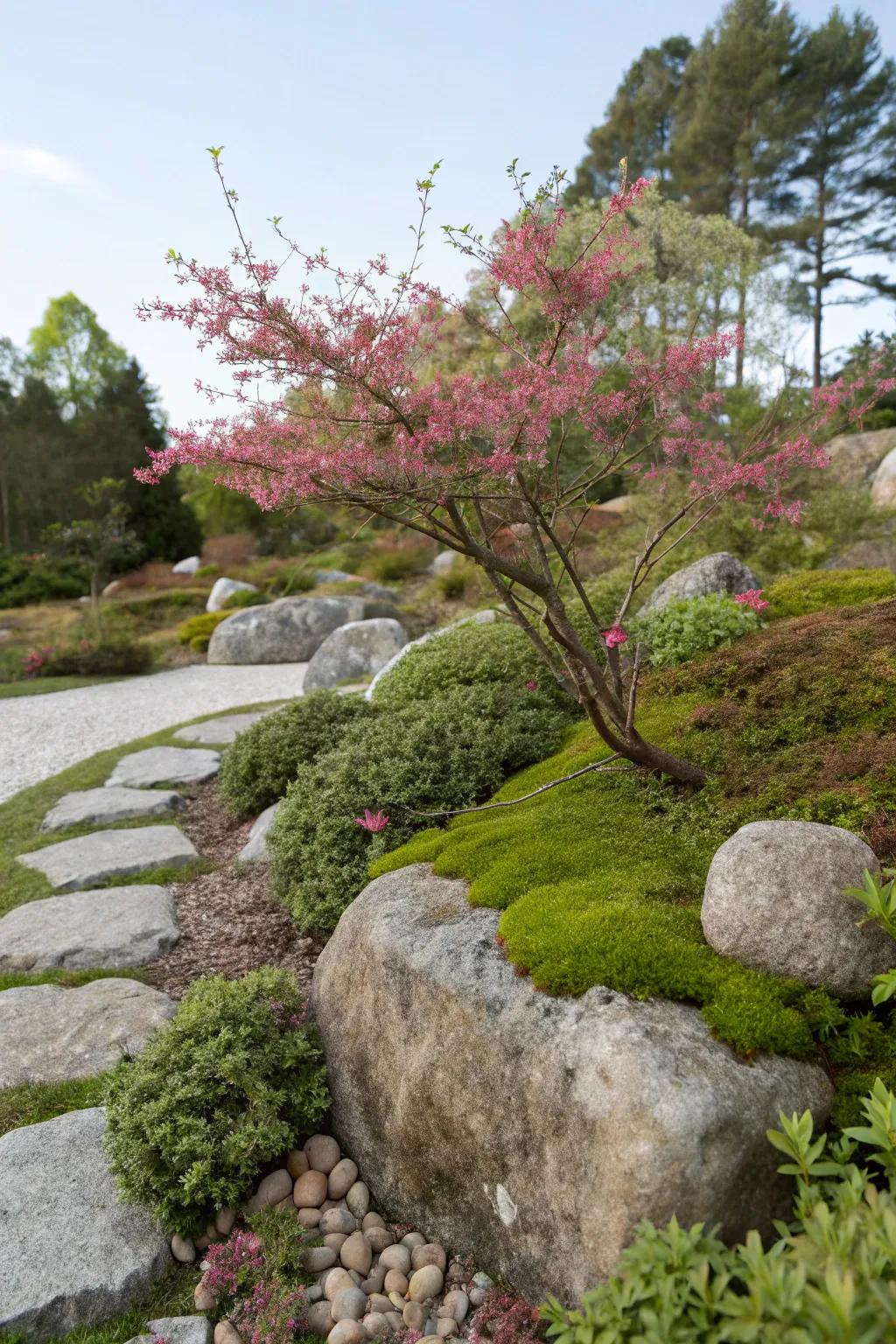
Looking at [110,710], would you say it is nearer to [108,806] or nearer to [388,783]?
[108,806]

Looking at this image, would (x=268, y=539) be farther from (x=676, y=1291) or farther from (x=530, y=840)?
(x=676, y=1291)

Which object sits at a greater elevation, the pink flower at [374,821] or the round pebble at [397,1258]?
the pink flower at [374,821]

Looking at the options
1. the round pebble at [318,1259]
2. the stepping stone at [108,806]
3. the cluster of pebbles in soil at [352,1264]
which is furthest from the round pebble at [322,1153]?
the stepping stone at [108,806]

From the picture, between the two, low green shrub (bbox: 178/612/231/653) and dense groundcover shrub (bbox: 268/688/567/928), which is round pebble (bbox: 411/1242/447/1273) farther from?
low green shrub (bbox: 178/612/231/653)

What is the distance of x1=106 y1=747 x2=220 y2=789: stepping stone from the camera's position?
333 inches

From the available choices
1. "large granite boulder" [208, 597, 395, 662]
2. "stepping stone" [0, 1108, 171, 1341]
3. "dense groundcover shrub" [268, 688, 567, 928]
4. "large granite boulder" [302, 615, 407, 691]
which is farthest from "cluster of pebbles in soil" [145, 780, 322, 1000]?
"large granite boulder" [208, 597, 395, 662]

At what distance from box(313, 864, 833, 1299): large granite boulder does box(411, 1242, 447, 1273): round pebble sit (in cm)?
5

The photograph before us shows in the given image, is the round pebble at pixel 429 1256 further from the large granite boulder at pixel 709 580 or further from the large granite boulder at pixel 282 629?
the large granite boulder at pixel 282 629

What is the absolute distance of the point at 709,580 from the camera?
23.4 ft

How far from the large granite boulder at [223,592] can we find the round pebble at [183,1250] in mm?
19411

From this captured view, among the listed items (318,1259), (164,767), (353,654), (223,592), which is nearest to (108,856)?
(164,767)

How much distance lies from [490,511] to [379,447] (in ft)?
2.17

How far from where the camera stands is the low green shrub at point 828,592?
6.61m

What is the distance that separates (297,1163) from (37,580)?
23.3 meters
